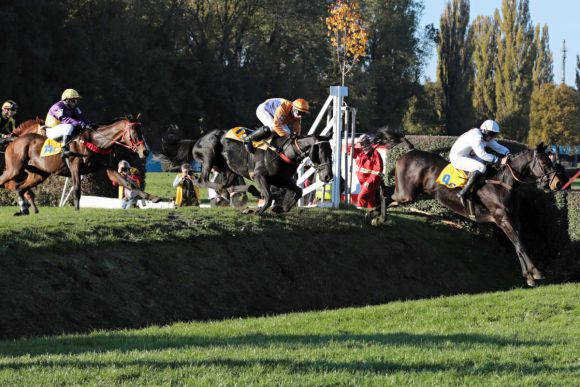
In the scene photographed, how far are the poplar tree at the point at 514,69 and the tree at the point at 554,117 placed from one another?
1353 mm

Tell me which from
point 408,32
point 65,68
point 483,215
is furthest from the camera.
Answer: point 408,32

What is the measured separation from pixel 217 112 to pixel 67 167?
1623 inches

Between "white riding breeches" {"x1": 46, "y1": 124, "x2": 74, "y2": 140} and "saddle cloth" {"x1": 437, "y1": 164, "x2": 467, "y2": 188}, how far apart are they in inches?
256

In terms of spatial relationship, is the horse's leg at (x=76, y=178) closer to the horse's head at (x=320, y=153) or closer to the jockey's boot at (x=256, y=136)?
the jockey's boot at (x=256, y=136)

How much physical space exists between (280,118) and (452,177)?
319 centimetres

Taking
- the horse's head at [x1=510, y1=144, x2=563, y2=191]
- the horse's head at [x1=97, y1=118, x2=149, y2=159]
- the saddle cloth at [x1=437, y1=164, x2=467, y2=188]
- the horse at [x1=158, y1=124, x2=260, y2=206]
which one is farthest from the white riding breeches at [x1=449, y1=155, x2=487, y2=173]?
the horse's head at [x1=97, y1=118, x2=149, y2=159]

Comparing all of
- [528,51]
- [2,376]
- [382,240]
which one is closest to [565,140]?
[528,51]

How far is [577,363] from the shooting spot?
8.62 meters

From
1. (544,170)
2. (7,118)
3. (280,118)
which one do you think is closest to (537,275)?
(544,170)

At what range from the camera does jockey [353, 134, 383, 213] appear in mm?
19597

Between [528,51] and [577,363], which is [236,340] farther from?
[528,51]

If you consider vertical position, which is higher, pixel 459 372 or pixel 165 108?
pixel 165 108

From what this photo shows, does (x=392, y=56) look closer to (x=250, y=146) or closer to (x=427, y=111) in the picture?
(x=427, y=111)

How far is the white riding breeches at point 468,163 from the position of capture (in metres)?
16.2
